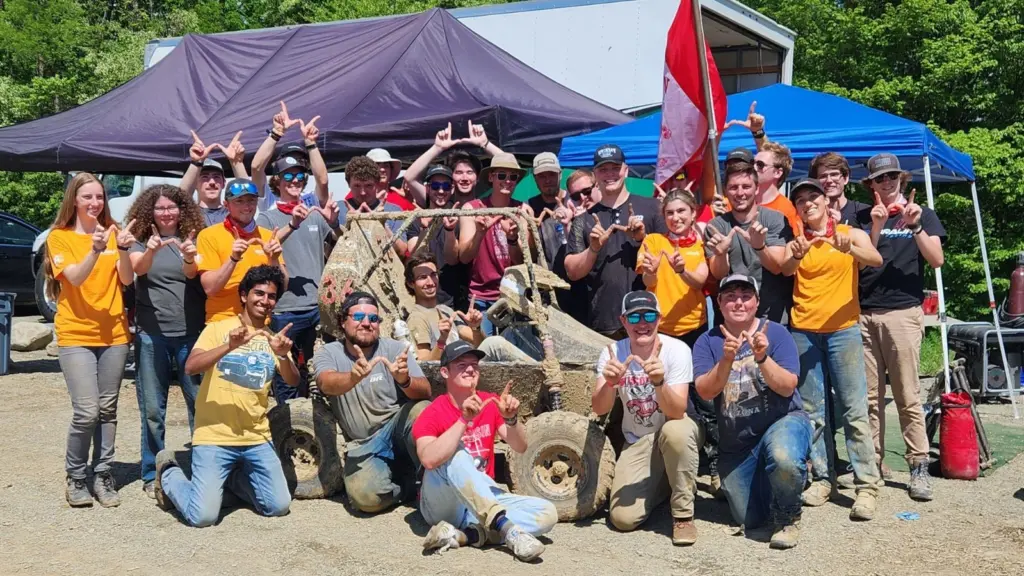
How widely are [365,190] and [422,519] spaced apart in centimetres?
247

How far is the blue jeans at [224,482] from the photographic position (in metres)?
5.26

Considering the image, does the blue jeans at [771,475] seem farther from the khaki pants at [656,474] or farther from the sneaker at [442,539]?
the sneaker at [442,539]

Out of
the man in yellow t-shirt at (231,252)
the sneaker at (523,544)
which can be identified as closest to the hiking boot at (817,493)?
the sneaker at (523,544)

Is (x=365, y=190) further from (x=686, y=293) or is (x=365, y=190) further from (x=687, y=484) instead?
(x=687, y=484)

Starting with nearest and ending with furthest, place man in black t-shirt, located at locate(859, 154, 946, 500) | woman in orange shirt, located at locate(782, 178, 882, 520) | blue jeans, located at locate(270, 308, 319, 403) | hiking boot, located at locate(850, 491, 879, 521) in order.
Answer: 1. hiking boot, located at locate(850, 491, 879, 521)
2. woman in orange shirt, located at locate(782, 178, 882, 520)
3. man in black t-shirt, located at locate(859, 154, 946, 500)
4. blue jeans, located at locate(270, 308, 319, 403)

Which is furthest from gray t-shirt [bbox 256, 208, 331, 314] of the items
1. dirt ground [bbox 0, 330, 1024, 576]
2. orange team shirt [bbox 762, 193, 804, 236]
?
orange team shirt [bbox 762, 193, 804, 236]

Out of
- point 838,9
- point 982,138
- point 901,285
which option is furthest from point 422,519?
point 838,9

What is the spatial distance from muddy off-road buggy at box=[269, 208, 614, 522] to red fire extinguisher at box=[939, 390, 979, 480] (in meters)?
2.22

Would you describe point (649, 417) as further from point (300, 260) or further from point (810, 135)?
point (810, 135)

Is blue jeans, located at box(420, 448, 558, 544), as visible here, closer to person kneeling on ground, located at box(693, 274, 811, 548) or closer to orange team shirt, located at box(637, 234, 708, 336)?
person kneeling on ground, located at box(693, 274, 811, 548)

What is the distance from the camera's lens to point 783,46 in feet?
41.5

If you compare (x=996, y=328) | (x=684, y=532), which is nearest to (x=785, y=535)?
(x=684, y=532)

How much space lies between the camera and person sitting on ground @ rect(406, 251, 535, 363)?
5.74m

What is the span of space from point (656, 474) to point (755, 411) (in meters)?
0.62
